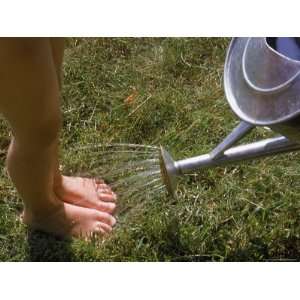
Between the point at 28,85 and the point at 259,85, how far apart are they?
39 centimetres

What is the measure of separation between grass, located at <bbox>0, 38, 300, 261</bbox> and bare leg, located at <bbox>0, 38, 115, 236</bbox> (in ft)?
0.18

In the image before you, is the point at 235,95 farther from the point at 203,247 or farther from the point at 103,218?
the point at 103,218

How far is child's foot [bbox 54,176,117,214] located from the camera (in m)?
1.45

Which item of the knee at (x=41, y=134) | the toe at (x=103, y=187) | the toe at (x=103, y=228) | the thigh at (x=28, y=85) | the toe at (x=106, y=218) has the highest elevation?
the thigh at (x=28, y=85)

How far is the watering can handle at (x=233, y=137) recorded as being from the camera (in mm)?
1054

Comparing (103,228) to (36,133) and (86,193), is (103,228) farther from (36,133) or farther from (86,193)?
(36,133)

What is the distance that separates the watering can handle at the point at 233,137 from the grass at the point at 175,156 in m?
0.28

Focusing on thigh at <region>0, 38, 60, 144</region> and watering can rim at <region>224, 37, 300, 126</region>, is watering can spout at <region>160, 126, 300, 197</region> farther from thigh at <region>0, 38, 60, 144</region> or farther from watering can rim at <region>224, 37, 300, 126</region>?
thigh at <region>0, 38, 60, 144</region>

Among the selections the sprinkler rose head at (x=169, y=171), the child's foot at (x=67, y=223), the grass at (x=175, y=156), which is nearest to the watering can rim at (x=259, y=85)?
the sprinkler rose head at (x=169, y=171)

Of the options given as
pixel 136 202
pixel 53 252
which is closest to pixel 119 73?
pixel 136 202

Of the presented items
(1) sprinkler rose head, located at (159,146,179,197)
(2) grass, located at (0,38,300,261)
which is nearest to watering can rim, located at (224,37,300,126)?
(1) sprinkler rose head, located at (159,146,179,197)

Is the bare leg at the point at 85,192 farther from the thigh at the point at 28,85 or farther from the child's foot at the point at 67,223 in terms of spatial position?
the thigh at the point at 28,85
